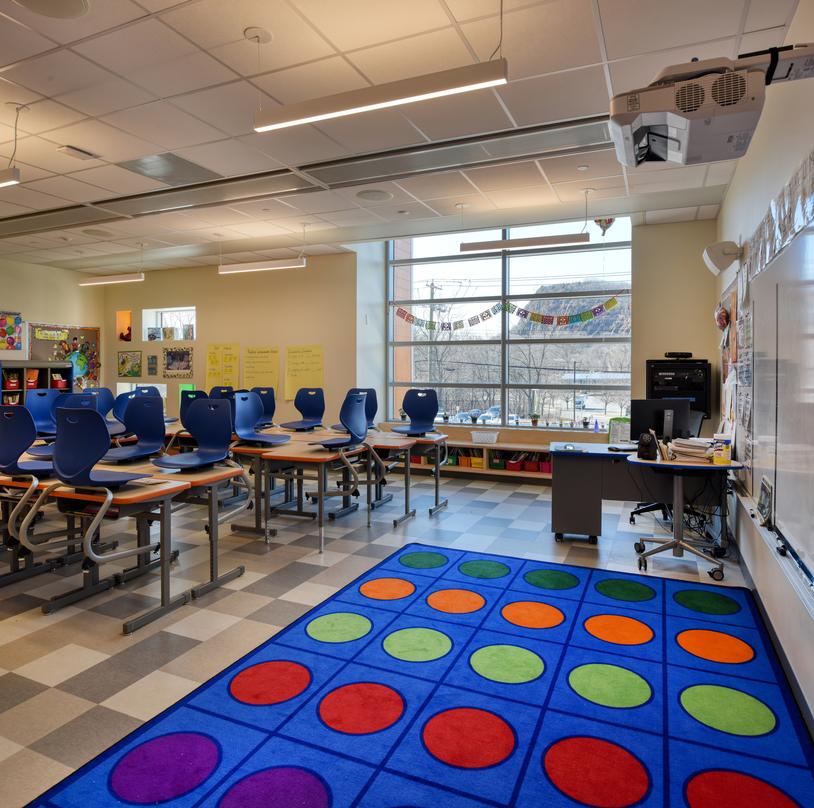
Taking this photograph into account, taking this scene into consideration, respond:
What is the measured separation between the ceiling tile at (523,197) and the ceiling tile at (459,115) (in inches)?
52.7

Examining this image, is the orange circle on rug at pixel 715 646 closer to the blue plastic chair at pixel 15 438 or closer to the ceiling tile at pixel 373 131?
the ceiling tile at pixel 373 131

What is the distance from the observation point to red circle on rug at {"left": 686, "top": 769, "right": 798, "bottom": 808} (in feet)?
5.99

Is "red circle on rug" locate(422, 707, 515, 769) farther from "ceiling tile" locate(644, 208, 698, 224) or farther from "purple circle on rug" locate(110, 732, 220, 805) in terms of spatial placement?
"ceiling tile" locate(644, 208, 698, 224)

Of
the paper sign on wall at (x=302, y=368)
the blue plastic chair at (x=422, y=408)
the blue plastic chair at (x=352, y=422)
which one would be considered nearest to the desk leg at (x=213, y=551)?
the blue plastic chair at (x=352, y=422)

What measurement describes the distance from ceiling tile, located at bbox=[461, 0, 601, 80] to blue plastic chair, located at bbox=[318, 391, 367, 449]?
273cm

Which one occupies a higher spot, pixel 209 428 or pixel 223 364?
pixel 223 364

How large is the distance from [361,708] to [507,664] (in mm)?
767

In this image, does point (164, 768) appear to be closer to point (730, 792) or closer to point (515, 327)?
point (730, 792)

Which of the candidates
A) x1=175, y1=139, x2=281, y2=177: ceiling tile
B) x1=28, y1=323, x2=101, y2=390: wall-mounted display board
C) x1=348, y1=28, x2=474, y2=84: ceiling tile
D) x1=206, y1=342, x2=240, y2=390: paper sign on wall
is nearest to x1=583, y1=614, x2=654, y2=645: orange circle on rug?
x1=348, y1=28, x2=474, y2=84: ceiling tile

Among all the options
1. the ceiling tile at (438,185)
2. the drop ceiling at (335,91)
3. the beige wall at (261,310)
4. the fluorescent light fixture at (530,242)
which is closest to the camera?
the drop ceiling at (335,91)

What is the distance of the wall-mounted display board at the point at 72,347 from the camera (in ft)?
29.7

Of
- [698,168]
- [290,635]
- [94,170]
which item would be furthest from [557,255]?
[290,635]

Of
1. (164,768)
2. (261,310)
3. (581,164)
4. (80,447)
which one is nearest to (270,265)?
(261,310)

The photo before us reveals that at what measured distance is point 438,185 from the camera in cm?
521
